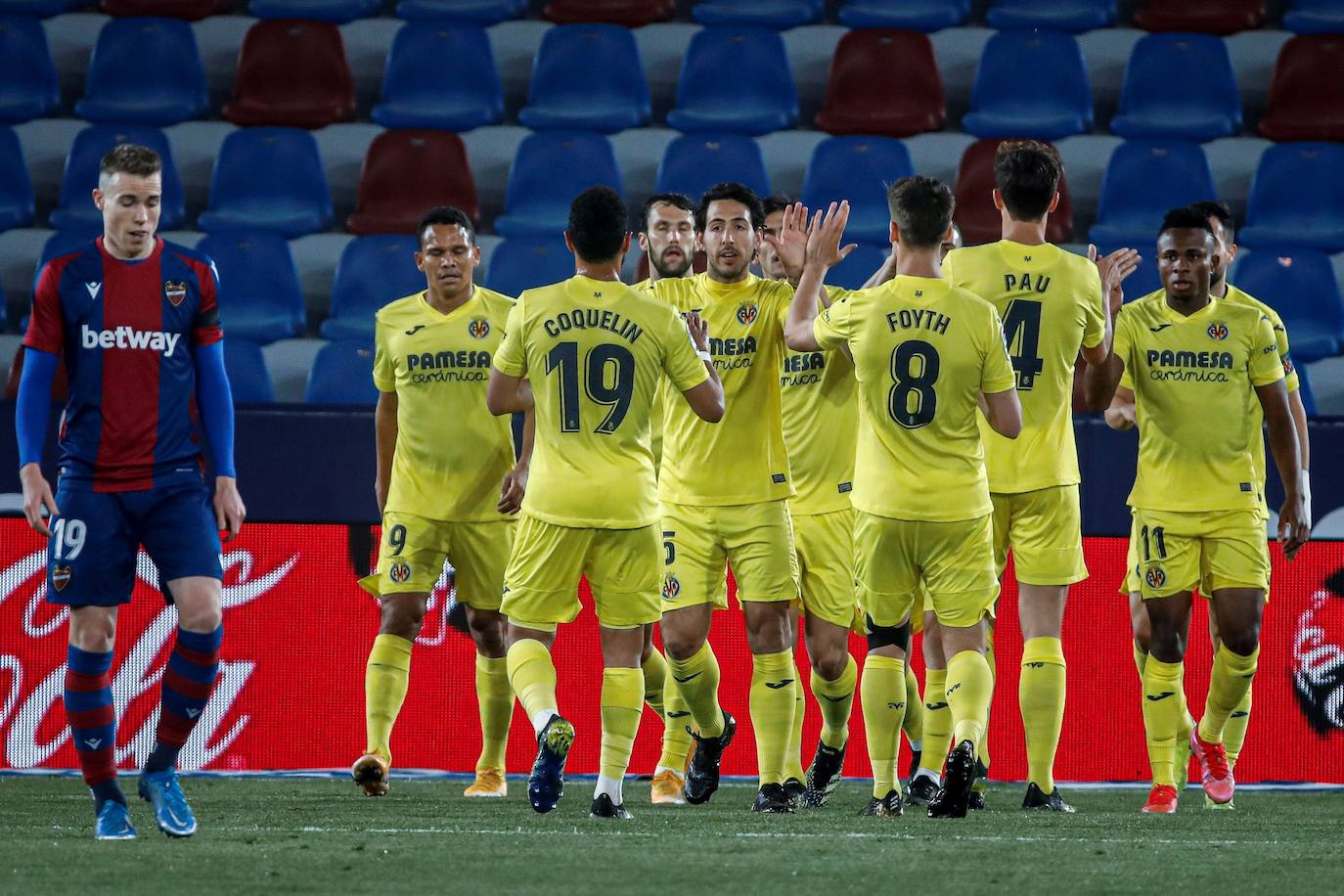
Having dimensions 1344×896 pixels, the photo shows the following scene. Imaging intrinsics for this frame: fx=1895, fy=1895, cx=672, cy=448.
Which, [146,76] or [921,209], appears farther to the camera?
[146,76]

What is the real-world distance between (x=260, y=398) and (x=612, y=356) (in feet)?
16.2

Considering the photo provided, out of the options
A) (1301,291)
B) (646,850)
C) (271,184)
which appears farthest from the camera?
(271,184)

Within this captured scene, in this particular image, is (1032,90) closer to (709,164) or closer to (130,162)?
(709,164)

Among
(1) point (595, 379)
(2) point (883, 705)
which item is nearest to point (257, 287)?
(1) point (595, 379)

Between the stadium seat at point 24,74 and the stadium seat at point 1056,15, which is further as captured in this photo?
the stadium seat at point 1056,15

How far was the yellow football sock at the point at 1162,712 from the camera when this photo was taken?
7.26 meters

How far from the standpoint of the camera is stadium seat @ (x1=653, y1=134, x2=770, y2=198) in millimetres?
11703

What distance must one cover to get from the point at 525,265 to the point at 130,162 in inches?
226

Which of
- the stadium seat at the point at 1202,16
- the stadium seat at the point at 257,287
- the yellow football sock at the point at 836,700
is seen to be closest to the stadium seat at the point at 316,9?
the stadium seat at the point at 257,287

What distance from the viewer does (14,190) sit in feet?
39.6

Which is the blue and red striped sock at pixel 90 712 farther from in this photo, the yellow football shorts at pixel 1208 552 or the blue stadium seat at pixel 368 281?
the blue stadium seat at pixel 368 281

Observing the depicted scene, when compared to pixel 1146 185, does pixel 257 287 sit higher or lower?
lower

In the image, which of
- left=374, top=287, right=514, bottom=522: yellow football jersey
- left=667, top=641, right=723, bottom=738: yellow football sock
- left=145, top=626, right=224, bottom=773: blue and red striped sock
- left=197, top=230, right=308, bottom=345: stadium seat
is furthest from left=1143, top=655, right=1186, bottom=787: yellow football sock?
left=197, top=230, right=308, bottom=345: stadium seat

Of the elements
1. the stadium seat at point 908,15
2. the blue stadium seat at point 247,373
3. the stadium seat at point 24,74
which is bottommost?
the blue stadium seat at point 247,373
